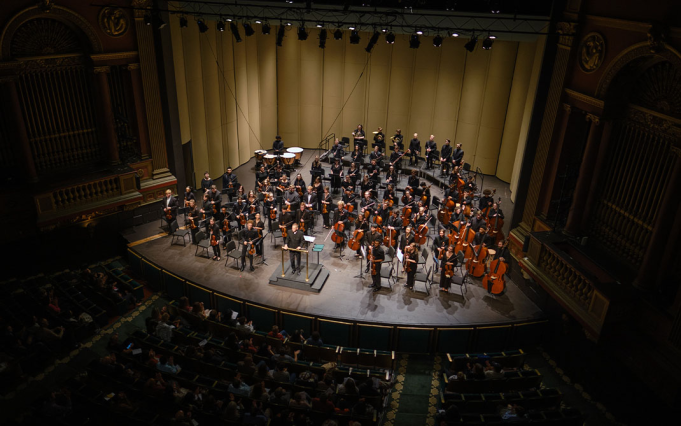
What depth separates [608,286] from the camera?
30.6ft

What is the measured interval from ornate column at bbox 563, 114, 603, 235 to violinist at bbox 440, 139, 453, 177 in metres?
7.14

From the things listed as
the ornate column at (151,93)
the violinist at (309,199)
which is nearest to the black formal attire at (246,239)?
the violinist at (309,199)

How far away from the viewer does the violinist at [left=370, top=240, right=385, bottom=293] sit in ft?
40.1

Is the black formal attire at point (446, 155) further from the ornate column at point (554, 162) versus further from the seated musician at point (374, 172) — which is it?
the ornate column at point (554, 162)

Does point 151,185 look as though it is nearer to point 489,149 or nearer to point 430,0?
point 430,0

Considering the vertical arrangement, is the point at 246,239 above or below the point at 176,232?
above

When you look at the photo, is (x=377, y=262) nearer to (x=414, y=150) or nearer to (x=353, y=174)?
(x=353, y=174)

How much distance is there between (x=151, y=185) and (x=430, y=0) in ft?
31.4

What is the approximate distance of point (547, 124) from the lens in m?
11.5

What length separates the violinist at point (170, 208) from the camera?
1444cm

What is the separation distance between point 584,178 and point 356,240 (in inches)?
225

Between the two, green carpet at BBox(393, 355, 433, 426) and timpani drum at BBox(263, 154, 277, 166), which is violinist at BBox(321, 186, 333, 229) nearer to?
timpani drum at BBox(263, 154, 277, 166)

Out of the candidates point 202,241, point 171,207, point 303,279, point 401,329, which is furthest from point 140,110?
point 401,329

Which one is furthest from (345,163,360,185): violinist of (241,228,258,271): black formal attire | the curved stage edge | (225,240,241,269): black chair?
the curved stage edge
